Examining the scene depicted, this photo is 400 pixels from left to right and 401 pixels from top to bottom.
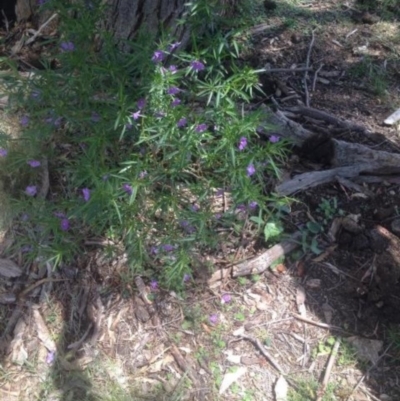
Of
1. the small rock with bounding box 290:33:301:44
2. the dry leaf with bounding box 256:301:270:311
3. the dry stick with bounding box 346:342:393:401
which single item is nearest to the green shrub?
the dry leaf with bounding box 256:301:270:311

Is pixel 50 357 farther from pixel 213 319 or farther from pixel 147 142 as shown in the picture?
pixel 147 142

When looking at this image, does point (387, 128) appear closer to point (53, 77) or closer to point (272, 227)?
point (272, 227)

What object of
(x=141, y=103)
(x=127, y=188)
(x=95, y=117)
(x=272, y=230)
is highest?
(x=141, y=103)

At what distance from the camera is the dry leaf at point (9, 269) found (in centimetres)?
315

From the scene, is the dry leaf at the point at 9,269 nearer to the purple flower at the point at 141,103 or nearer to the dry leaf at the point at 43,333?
the dry leaf at the point at 43,333

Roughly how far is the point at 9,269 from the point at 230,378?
4.39 feet

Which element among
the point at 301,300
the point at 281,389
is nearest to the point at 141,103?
the point at 301,300

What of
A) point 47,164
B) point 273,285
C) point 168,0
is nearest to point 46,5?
point 168,0

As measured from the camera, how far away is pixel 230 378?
9.16 ft

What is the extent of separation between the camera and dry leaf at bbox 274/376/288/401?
8.94ft

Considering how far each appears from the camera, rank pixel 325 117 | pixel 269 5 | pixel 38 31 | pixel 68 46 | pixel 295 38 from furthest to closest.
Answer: pixel 269 5 < pixel 295 38 < pixel 38 31 < pixel 325 117 < pixel 68 46

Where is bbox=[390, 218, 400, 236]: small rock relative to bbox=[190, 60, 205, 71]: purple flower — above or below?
below

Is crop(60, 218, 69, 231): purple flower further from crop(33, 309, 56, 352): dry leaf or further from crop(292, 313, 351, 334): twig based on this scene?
crop(292, 313, 351, 334): twig

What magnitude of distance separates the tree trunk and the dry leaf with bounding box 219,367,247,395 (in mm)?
1785
